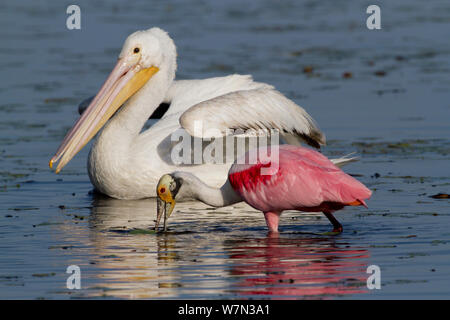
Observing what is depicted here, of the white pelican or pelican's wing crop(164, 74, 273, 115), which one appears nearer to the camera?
the white pelican

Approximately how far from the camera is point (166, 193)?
8.61 m

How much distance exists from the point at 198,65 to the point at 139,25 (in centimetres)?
402

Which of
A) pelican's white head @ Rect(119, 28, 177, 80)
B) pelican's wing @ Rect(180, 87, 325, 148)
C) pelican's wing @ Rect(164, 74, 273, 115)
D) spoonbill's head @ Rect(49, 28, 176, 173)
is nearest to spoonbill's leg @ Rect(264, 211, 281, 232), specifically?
pelican's wing @ Rect(180, 87, 325, 148)

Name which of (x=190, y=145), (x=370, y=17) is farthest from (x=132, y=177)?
(x=370, y=17)

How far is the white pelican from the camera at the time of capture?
948 centimetres

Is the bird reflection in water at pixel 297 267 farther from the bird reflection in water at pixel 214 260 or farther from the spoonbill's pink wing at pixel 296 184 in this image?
the spoonbill's pink wing at pixel 296 184

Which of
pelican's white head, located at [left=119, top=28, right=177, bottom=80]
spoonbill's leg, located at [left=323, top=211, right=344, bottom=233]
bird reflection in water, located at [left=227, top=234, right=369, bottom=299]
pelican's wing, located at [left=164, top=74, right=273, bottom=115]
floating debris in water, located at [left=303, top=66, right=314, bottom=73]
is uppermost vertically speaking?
floating debris in water, located at [left=303, top=66, right=314, bottom=73]

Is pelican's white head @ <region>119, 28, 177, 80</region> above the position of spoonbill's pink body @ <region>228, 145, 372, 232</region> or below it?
above

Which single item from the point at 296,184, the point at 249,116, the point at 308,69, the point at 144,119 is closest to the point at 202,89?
the point at 144,119

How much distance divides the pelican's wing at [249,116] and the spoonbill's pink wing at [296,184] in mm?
641

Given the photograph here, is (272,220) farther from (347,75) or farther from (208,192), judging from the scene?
(347,75)

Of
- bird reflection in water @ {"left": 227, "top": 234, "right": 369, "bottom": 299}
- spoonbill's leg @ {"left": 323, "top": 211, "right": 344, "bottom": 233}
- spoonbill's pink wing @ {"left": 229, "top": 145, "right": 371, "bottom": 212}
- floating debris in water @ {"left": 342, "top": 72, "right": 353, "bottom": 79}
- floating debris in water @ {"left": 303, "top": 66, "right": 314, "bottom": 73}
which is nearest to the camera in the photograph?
bird reflection in water @ {"left": 227, "top": 234, "right": 369, "bottom": 299}

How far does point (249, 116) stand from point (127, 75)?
1.63 metres

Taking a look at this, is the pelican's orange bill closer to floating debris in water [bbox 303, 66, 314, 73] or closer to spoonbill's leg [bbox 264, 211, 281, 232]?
spoonbill's leg [bbox 264, 211, 281, 232]
